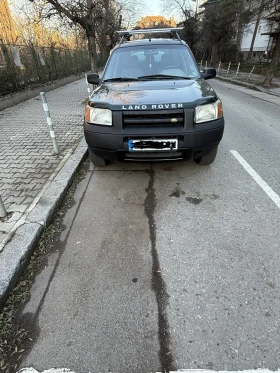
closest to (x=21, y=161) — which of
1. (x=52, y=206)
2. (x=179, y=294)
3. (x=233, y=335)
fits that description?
(x=52, y=206)

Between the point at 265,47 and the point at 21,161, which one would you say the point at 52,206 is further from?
the point at 265,47

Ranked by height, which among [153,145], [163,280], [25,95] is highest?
[153,145]

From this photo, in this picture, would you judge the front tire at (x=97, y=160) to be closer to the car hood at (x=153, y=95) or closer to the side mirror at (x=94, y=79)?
the car hood at (x=153, y=95)

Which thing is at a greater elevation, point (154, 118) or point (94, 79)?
point (94, 79)

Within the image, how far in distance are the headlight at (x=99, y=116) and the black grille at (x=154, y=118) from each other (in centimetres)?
22

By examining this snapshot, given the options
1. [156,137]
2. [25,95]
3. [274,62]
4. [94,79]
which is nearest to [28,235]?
[156,137]

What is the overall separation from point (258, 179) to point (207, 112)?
138cm

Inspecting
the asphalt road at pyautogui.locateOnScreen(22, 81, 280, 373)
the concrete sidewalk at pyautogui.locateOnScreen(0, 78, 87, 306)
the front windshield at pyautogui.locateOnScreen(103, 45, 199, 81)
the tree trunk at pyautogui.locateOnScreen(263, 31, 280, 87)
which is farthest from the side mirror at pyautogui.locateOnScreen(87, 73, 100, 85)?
the tree trunk at pyautogui.locateOnScreen(263, 31, 280, 87)

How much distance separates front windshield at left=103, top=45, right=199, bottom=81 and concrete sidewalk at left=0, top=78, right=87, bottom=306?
1.55 meters

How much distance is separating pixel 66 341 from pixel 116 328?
355mm

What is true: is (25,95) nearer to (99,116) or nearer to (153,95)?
(99,116)

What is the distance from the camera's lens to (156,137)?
3025 mm

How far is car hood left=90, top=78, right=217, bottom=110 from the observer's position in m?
2.99

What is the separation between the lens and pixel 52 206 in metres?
2.94
